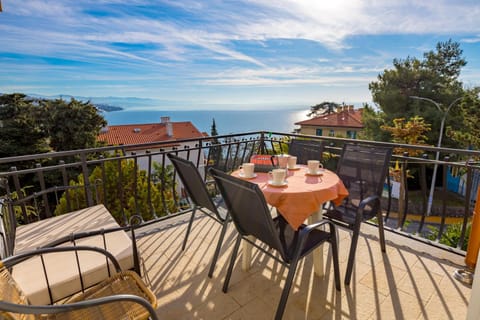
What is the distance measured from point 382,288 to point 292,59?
16.1 meters

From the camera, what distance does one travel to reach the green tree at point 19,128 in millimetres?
12414

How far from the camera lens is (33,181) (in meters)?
12.7

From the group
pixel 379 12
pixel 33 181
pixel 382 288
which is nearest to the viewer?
pixel 382 288

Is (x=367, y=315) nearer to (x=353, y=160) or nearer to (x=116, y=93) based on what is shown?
(x=353, y=160)

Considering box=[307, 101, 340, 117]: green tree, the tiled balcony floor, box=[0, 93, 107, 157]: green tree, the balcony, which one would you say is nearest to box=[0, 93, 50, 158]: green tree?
box=[0, 93, 107, 157]: green tree

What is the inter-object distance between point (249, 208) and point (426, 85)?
1795cm

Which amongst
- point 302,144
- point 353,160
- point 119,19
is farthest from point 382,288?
point 119,19

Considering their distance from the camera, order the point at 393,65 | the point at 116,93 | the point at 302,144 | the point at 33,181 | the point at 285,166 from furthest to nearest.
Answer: the point at 116,93, the point at 393,65, the point at 33,181, the point at 302,144, the point at 285,166

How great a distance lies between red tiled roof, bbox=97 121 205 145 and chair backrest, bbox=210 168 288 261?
18.0 meters

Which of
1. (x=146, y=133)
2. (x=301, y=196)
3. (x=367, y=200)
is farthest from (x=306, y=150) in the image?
(x=146, y=133)

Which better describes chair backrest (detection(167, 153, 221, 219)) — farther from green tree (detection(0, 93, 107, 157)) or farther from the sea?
the sea

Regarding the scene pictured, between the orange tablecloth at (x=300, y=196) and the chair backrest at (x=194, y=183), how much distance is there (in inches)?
19.6

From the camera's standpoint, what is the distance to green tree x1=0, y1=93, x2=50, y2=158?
1241 centimetres

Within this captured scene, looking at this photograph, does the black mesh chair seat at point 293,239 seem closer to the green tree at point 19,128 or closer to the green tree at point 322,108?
the green tree at point 19,128
